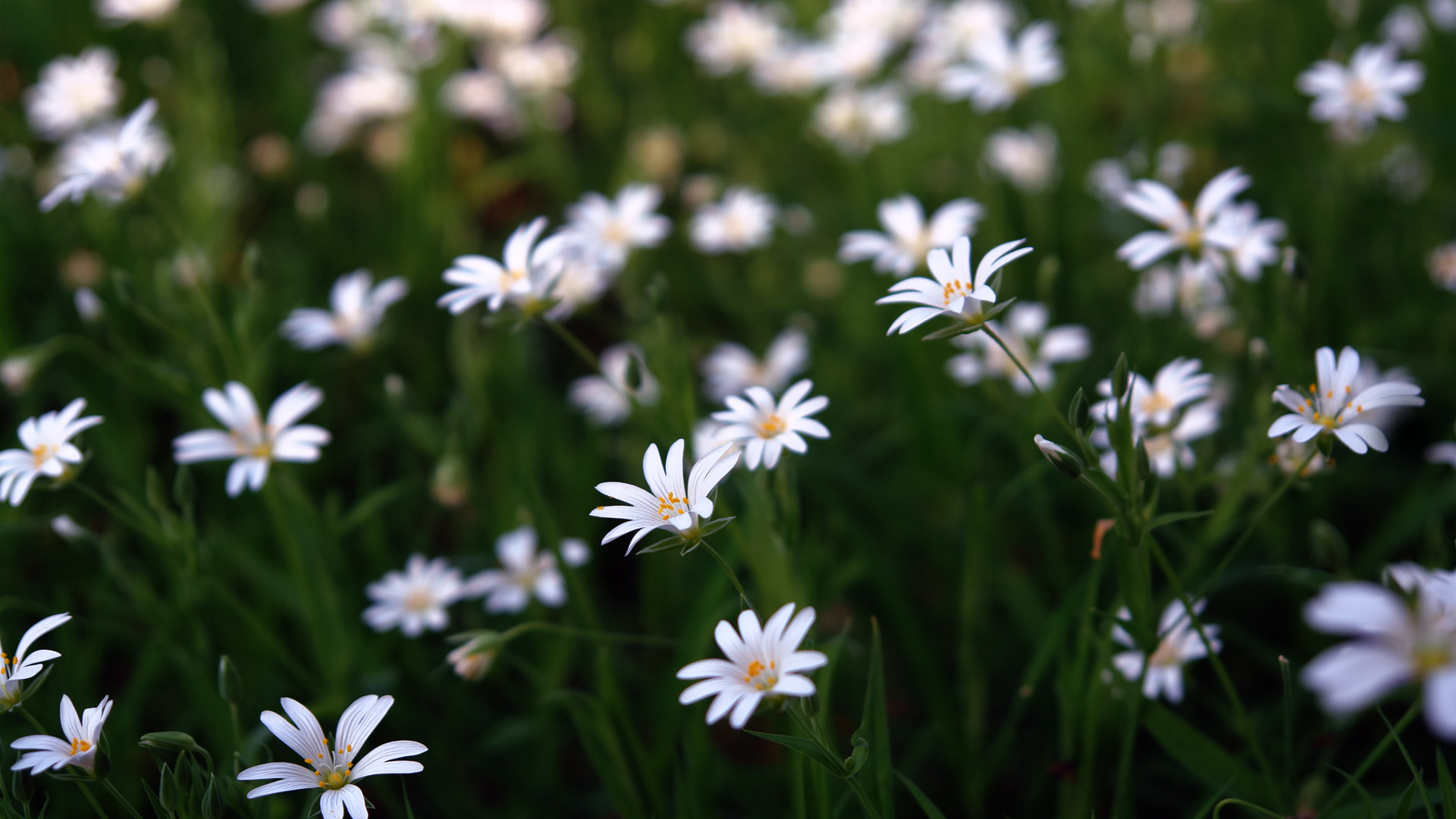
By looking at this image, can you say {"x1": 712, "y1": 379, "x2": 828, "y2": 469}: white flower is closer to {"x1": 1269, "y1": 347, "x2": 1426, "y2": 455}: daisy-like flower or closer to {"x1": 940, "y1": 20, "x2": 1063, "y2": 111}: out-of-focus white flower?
{"x1": 1269, "y1": 347, "x2": 1426, "y2": 455}: daisy-like flower

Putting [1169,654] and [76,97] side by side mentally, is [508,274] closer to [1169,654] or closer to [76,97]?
[1169,654]

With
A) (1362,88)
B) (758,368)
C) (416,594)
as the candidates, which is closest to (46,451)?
(416,594)

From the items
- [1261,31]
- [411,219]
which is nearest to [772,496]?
[411,219]

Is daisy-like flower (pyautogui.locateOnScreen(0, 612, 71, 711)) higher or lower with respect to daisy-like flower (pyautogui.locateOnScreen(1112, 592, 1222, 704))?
higher

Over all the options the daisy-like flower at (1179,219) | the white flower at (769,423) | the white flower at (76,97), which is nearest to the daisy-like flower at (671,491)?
the white flower at (769,423)

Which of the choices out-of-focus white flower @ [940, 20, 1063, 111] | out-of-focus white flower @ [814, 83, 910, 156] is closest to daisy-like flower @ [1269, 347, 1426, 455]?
out-of-focus white flower @ [940, 20, 1063, 111]
